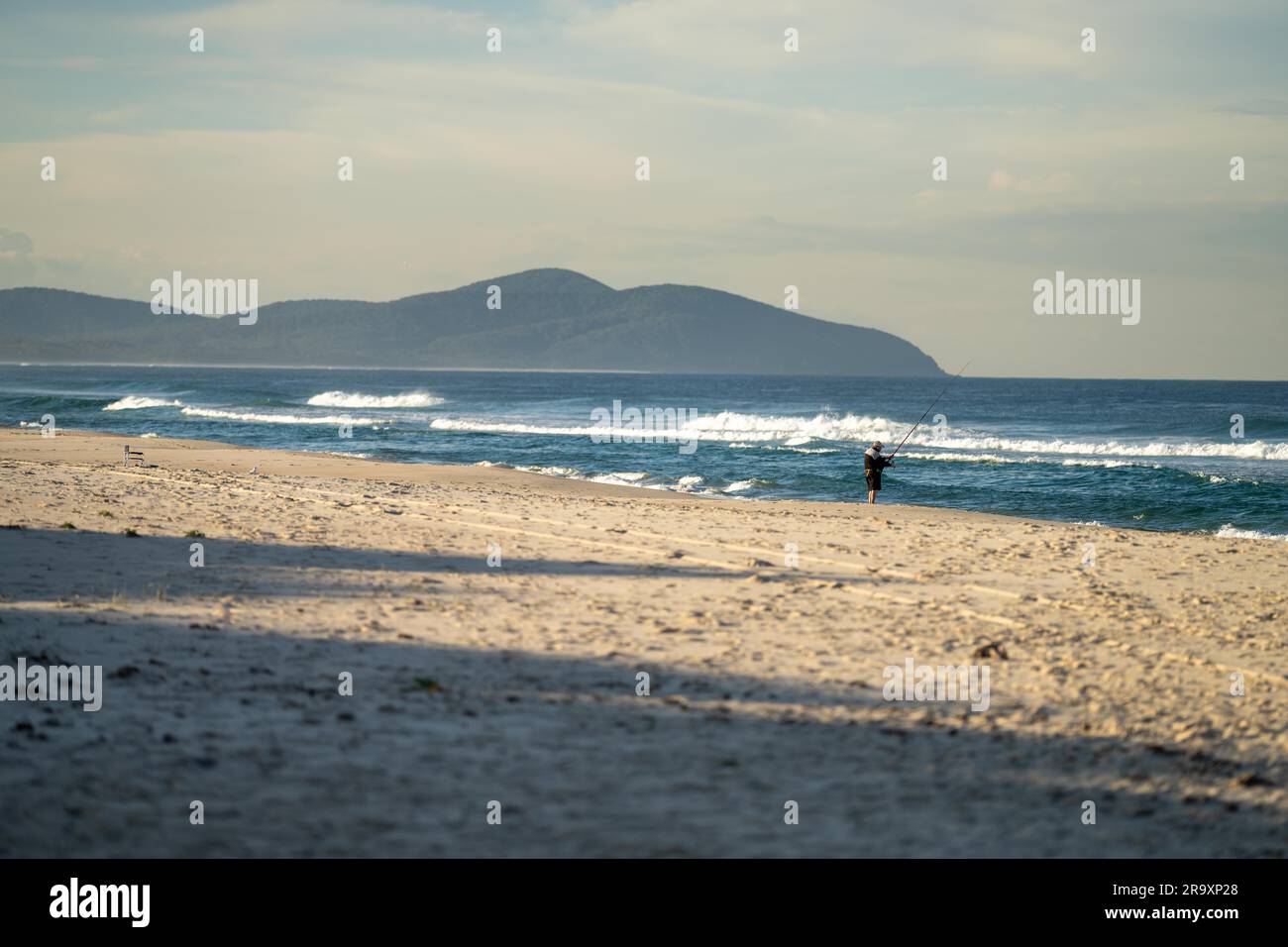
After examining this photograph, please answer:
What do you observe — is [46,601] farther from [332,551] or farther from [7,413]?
[7,413]

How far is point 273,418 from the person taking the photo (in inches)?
2195

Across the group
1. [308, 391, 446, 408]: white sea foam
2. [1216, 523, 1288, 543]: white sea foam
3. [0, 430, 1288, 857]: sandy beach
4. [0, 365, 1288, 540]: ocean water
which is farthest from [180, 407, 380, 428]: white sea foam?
[0, 430, 1288, 857]: sandy beach

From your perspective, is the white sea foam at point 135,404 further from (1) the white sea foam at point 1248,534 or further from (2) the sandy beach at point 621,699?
(1) the white sea foam at point 1248,534

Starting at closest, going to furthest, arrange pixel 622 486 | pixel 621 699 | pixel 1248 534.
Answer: pixel 621 699 → pixel 1248 534 → pixel 622 486

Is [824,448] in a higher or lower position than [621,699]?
higher

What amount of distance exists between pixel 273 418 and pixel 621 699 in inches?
2041

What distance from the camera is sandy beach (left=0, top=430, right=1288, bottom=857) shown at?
17.8 ft

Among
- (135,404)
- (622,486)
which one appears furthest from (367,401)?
(622,486)

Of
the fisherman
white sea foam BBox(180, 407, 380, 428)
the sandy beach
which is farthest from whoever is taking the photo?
white sea foam BBox(180, 407, 380, 428)

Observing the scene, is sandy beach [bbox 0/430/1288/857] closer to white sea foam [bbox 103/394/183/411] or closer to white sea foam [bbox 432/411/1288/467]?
white sea foam [bbox 432/411/1288/467]

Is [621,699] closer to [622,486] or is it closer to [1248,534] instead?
[1248,534]

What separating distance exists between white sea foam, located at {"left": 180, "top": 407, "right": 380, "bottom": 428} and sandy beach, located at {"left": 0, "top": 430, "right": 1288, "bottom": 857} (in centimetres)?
3932
